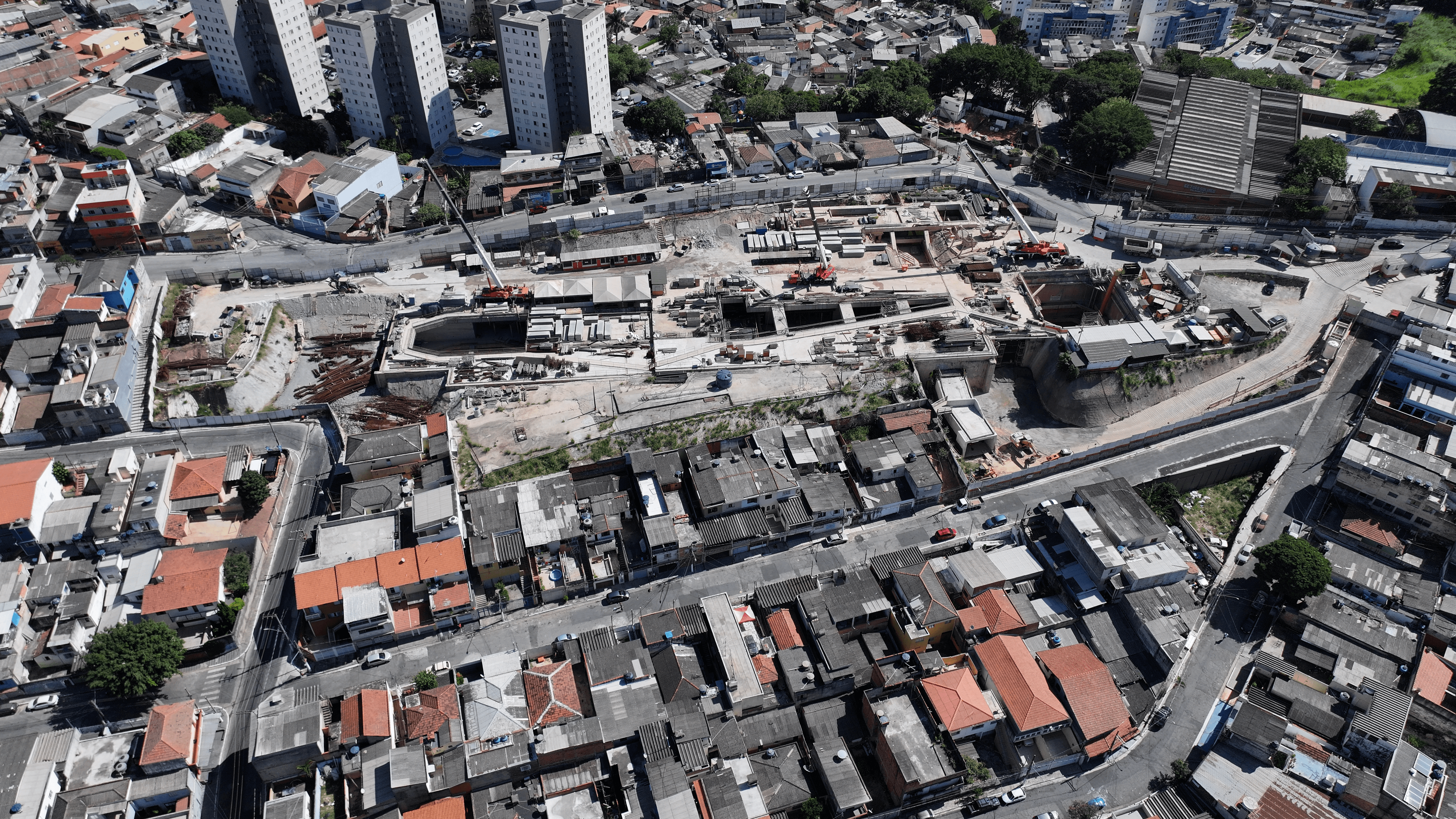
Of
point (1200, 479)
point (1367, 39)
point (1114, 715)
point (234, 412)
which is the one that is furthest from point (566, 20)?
point (1367, 39)

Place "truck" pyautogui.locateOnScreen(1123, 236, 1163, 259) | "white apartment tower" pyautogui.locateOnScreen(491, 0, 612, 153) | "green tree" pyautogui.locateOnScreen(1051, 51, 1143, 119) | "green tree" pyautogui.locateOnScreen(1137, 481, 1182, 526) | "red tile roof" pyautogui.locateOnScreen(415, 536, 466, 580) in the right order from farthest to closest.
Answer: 1. "green tree" pyautogui.locateOnScreen(1051, 51, 1143, 119)
2. "white apartment tower" pyautogui.locateOnScreen(491, 0, 612, 153)
3. "truck" pyautogui.locateOnScreen(1123, 236, 1163, 259)
4. "green tree" pyautogui.locateOnScreen(1137, 481, 1182, 526)
5. "red tile roof" pyautogui.locateOnScreen(415, 536, 466, 580)

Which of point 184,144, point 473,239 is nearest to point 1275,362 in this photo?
point 473,239

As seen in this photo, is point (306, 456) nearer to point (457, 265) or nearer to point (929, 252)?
point (457, 265)

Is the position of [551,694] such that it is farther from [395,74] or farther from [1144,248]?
[395,74]

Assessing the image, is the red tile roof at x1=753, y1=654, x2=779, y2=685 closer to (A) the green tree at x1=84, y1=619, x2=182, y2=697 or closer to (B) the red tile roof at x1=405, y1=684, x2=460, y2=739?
(B) the red tile roof at x1=405, y1=684, x2=460, y2=739

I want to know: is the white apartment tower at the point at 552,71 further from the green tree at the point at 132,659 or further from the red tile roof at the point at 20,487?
the green tree at the point at 132,659

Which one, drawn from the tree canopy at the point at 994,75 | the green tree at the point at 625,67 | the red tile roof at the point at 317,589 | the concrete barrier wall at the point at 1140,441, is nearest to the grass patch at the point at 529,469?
the red tile roof at the point at 317,589

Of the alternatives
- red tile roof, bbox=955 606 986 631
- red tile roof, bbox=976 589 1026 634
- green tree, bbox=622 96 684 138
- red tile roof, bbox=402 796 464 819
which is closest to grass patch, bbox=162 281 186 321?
green tree, bbox=622 96 684 138
